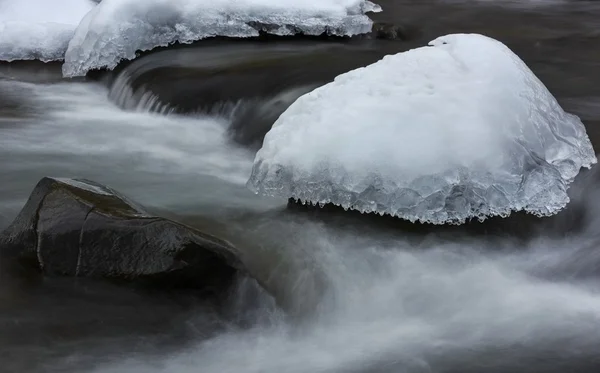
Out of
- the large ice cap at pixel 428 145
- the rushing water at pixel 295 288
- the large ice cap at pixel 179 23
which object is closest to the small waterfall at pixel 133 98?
the rushing water at pixel 295 288

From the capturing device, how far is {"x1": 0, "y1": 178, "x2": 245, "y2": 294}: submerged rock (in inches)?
111

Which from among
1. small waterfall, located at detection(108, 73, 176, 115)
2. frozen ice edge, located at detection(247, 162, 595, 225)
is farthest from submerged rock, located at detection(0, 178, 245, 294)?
small waterfall, located at detection(108, 73, 176, 115)

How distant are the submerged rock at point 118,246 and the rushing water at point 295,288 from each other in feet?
0.26

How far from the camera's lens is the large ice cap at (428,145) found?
333 centimetres

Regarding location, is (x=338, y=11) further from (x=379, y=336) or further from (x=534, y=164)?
(x=379, y=336)

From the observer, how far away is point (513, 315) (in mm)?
A: 2934

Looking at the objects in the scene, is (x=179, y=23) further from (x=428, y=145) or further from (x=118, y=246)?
(x=118, y=246)

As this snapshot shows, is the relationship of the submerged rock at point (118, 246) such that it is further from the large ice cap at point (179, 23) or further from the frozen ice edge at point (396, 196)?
the large ice cap at point (179, 23)

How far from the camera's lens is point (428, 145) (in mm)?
3367

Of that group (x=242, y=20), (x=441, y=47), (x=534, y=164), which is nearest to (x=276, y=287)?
(x=534, y=164)

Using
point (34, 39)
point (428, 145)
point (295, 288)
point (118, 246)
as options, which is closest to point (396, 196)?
point (428, 145)

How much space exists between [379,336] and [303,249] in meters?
0.66

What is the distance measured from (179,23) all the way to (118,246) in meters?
4.23

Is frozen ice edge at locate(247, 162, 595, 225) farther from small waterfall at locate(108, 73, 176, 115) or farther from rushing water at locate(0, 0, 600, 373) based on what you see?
small waterfall at locate(108, 73, 176, 115)
